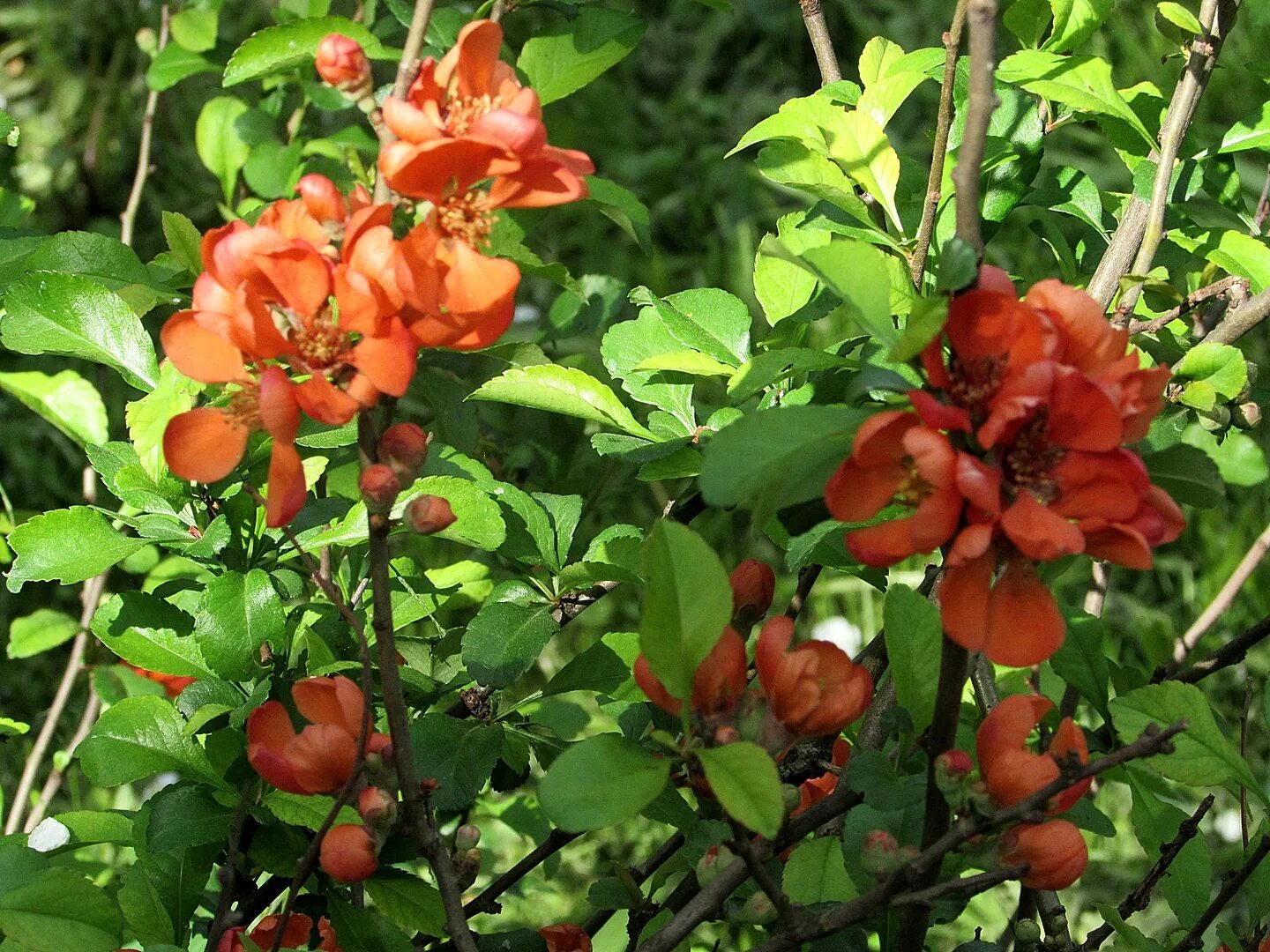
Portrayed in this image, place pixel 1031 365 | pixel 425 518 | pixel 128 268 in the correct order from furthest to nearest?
pixel 128 268 < pixel 425 518 < pixel 1031 365

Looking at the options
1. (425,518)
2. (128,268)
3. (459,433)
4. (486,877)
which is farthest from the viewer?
(486,877)

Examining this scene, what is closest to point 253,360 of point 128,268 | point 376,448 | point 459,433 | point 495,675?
point 376,448

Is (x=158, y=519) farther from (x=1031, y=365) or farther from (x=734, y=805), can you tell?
(x=1031, y=365)

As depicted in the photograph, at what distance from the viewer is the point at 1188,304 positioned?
1.08 metres

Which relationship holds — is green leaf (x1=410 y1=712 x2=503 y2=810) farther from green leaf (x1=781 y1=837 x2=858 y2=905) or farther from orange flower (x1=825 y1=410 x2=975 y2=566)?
orange flower (x1=825 y1=410 x2=975 y2=566)

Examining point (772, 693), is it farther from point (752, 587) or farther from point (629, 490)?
point (629, 490)

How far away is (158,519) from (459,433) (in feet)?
1.07

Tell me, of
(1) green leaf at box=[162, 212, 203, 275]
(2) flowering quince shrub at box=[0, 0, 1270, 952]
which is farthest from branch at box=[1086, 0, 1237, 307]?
(1) green leaf at box=[162, 212, 203, 275]

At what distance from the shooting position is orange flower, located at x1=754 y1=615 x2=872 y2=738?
0.75 meters

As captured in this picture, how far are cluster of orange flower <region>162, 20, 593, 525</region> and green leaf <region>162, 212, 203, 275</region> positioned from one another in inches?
12.2

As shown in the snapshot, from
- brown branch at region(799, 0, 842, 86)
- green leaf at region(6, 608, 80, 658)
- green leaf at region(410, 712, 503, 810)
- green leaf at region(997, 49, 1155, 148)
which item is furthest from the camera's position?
green leaf at region(6, 608, 80, 658)

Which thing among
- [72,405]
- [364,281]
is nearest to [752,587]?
[364,281]

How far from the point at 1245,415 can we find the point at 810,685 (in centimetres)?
52

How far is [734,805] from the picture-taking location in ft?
2.19
